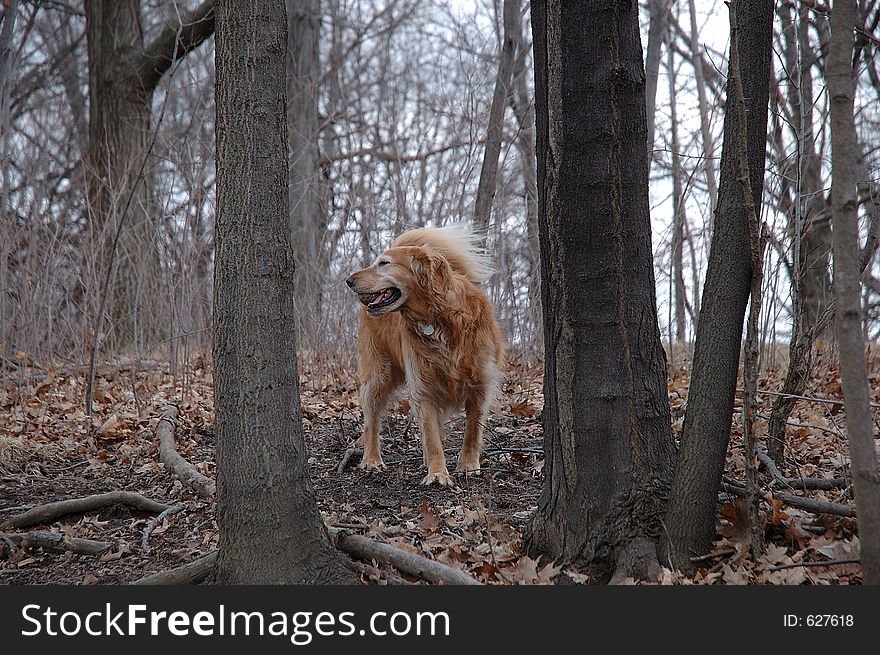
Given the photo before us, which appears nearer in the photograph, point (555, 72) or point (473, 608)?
point (473, 608)

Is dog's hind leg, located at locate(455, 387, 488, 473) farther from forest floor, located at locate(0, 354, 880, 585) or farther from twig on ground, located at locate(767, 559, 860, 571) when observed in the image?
twig on ground, located at locate(767, 559, 860, 571)

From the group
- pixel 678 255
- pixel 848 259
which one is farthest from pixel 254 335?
pixel 678 255

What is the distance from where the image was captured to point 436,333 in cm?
567

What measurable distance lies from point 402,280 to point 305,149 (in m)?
6.02

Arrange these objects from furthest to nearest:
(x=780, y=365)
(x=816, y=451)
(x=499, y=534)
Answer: (x=780, y=365) → (x=816, y=451) → (x=499, y=534)

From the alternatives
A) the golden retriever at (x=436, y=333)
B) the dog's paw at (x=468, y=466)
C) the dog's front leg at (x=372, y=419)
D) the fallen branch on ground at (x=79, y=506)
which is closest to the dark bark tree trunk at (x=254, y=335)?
the fallen branch on ground at (x=79, y=506)

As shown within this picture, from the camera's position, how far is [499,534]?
3.85 meters

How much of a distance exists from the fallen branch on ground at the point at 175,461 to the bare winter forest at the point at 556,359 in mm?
31

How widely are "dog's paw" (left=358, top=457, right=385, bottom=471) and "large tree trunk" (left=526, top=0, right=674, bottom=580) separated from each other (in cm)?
267

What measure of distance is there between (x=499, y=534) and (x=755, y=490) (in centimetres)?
125

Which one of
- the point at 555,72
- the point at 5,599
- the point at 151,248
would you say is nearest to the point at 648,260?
the point at 555,72

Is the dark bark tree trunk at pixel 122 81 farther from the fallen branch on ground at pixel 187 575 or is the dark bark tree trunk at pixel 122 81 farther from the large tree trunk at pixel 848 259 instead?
the large tree trunk at pixel 848 259

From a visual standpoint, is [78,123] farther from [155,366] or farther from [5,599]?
[5,599]

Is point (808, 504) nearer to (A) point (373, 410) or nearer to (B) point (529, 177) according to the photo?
(A) point (373, 410)
